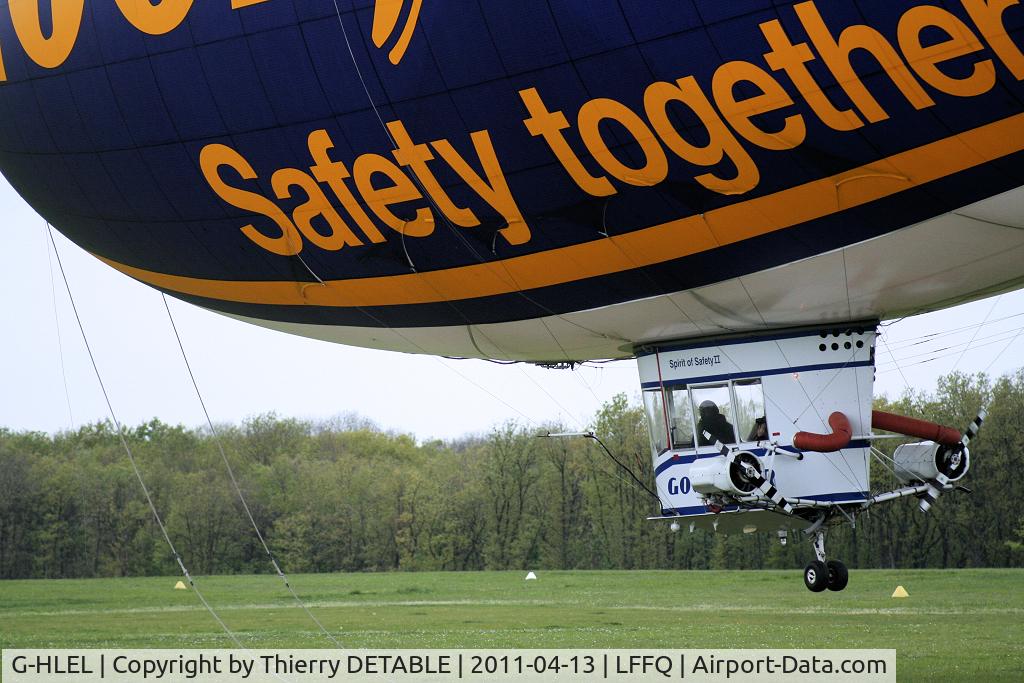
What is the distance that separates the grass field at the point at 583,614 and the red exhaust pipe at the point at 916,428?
26.7 ft

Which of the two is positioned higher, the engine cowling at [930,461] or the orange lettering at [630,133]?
the orange lettering at [630,133]

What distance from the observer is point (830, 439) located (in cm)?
1327

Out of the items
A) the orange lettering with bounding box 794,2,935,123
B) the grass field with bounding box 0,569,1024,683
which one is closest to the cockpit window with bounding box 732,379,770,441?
the orange lettering with bounding box 794,2,935,123

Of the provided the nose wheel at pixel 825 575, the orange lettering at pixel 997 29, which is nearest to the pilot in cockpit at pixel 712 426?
the nose wheel at pixel 825 575

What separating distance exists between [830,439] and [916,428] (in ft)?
3.55

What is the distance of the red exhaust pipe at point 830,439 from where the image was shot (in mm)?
13273

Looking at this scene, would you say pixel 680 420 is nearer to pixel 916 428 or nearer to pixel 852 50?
pixel 916 428

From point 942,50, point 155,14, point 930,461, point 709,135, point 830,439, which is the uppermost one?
point 155,14

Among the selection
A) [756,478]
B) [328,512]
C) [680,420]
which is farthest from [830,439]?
[328,512]

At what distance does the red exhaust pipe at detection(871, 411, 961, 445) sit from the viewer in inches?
534

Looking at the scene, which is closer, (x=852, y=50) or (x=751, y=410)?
(x=852, y=50)

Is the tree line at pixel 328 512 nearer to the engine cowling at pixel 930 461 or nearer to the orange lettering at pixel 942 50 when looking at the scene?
the engine cowling at pixel 930 461

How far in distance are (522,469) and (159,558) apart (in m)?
25.5

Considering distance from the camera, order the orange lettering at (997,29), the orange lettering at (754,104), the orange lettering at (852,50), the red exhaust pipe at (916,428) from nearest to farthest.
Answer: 1. the orange lettering at (997,29)
2. the orange lettering at (852,50)
3. the orange lettering at (754,104)
4. the red exhaust pipe at (916,428)
